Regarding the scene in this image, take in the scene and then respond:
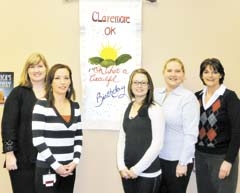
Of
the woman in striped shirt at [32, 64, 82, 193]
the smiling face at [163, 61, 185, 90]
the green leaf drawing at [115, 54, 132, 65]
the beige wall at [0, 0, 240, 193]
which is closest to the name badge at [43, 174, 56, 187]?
the woman in striped shirt at [32, 64, 82, 193]

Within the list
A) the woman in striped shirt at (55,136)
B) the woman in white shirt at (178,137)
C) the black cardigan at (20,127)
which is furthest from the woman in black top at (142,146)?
the black cardigan at (20,127)

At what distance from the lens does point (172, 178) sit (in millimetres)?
2377

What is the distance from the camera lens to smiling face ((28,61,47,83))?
2.46m

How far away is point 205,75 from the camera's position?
249 cm

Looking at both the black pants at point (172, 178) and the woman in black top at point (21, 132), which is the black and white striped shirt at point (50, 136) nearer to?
the woman in black top at point (21, 132)

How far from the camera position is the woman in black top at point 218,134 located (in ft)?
7.82

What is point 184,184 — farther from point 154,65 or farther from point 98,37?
point 98,37

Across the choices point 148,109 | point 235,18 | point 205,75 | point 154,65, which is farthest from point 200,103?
point 235,18

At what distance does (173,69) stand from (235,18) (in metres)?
0.93

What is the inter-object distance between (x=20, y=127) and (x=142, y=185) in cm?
91

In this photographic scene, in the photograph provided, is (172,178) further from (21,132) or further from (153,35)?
(153,35)

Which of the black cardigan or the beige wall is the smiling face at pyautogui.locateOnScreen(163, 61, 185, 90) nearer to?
the beige wall

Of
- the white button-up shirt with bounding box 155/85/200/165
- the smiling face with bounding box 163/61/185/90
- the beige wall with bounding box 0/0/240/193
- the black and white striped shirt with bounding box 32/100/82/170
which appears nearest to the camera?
the black and white striped shirt with bounding box 32/100/82/170

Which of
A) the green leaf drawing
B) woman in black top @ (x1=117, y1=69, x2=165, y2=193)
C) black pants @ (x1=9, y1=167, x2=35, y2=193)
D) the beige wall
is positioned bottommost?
black pants @ (x1=9, y1=167, x2=35, y2=193)
